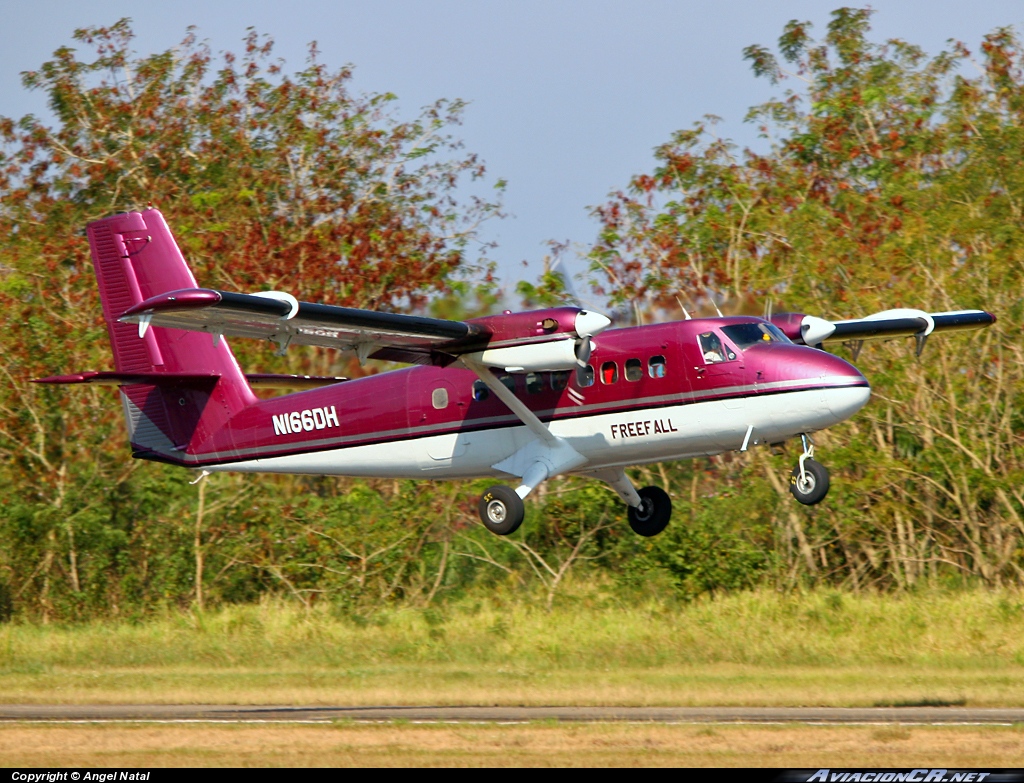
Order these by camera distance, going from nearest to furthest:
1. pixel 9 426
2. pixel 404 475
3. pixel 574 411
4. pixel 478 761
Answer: pixel 478 761 → pixel 574 411 → pixel 404 475 → pixel 9 426

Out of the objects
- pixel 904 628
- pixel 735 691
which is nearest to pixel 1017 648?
pixel 904 628

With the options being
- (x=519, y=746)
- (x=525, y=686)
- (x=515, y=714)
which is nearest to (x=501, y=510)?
(x=515, y=714)

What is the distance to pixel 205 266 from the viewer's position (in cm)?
3225

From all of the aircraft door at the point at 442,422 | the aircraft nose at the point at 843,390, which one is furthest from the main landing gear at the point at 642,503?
the aircraft nose at the point at 843,390

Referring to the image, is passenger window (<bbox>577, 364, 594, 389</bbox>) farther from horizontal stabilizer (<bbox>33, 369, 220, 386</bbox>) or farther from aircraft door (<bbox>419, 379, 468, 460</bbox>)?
horizontal stabilizer (<bbox>33, 369, 220, 386</bbox>)

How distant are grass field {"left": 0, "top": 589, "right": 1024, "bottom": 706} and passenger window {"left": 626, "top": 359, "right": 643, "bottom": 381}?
5.30 meters

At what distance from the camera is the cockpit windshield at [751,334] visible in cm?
1684

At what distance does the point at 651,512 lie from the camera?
19328 mm

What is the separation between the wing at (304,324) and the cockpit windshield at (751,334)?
3.10m

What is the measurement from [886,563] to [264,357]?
47.4ft

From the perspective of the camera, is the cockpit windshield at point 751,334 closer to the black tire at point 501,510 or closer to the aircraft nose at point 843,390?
the aircraft nose at point 843,390

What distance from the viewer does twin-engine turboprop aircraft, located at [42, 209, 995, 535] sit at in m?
16.3

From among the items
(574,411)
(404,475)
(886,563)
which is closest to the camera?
(574,411)

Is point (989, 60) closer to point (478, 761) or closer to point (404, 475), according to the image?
point (404, 475)
